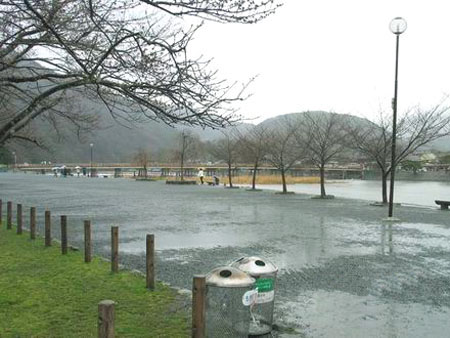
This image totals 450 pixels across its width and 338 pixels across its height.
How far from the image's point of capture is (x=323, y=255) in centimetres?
1055

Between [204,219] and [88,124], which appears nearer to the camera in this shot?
[88,124]

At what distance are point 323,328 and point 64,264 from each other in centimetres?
521

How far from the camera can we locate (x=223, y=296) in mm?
4922

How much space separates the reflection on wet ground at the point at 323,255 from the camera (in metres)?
6.27

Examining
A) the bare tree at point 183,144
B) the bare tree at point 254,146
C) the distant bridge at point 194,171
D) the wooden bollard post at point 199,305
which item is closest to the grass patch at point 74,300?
the wooden bollard post at point 199,305

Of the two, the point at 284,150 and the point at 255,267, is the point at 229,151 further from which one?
the point at 255,267

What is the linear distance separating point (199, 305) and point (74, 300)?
2.86 metres

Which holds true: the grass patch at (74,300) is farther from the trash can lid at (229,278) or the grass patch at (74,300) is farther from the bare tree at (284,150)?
the bare tree at (284,150)

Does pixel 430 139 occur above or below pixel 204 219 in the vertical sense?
above

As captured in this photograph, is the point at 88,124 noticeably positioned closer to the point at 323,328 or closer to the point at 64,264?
the point at 64,264

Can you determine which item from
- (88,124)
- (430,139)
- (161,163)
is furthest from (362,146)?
(161,163)

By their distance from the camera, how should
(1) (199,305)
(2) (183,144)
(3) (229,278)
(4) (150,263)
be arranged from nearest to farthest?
(1) (199,305), (3) (229,278), (4) (150,263), (2) (183,144)

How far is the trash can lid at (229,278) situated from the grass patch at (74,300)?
35.6 inches

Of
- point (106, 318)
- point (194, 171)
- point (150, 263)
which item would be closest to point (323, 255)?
point (150, 263)
